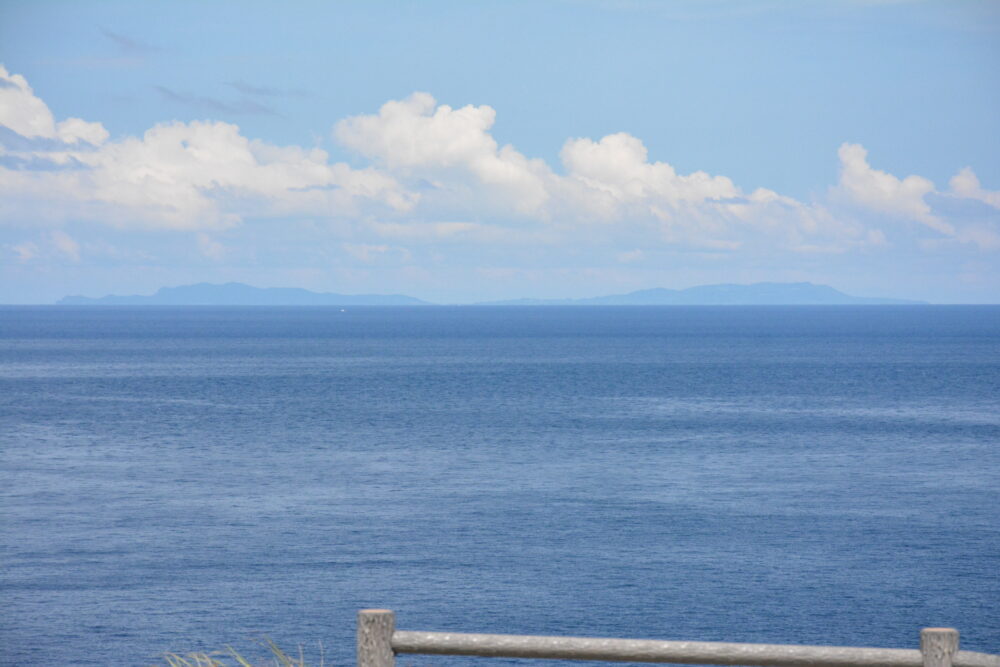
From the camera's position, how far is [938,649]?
5852 millimetres

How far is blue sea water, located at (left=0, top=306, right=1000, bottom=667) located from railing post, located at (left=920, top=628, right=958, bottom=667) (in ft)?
101

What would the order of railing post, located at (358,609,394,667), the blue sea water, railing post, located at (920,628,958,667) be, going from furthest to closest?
the blue sea water
railing post, located at (358,609,394,667)
railing post, located at (920,628,958,667)

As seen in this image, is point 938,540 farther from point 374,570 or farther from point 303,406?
point 303,406

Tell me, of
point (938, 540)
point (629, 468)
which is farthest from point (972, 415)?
point (938, 540)

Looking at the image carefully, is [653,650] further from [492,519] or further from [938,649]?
[492,519]

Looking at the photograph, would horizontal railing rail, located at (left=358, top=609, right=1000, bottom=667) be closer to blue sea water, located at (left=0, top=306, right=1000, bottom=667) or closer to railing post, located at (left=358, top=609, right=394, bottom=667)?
railing post, located at (left=358, top=609, right=394, bottom=667)

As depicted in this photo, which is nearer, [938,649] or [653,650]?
[938,649]

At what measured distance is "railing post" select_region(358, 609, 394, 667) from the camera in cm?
636

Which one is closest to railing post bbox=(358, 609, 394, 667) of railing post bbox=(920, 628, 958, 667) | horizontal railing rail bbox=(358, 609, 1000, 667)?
horizontal railing rail bbox=(358, 609, 1000, 667)

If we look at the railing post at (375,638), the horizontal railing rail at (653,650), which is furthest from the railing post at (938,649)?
the railing post at (375,638)

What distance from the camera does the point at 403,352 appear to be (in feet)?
637

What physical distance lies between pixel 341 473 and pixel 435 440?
14.6 m

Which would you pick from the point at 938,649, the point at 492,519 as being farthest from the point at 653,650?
the point at 492,519

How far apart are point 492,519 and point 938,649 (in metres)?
50.5
